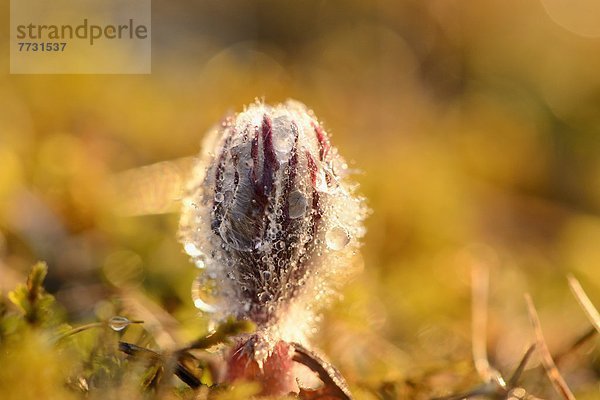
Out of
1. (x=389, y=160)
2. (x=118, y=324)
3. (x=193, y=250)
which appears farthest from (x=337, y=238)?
(x=389, y=160)

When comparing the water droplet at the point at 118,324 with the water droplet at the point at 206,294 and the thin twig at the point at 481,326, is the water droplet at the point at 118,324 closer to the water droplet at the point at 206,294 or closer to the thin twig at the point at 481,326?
the water droplet at the point at 206,294

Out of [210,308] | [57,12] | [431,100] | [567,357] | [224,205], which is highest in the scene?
[57,12]

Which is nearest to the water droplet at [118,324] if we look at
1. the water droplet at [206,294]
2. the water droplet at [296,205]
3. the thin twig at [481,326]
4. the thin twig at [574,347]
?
the water droplet at [206,294]

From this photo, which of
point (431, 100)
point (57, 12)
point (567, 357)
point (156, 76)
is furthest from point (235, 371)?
point (431, 100)

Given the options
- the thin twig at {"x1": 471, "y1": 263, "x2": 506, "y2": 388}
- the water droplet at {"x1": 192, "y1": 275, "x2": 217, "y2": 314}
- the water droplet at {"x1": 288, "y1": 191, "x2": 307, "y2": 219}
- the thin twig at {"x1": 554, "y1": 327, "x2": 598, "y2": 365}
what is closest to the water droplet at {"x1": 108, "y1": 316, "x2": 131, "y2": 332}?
the water droplet at {"x1": 192, "y1": 275, "x2": 217, "y2": 314}

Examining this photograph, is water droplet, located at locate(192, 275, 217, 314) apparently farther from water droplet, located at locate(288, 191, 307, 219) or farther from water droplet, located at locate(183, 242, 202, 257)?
water droplet, located at locate(288, 191, 307, 219)

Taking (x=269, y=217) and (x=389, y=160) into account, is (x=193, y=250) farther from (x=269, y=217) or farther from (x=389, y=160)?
(x=389, y=160)

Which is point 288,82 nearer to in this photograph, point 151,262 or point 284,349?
point 151,262

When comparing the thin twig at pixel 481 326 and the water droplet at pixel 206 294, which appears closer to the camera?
the water droplet at pixel 206 294
